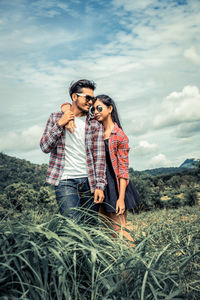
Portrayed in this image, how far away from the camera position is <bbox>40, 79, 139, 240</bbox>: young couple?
3.05 meters

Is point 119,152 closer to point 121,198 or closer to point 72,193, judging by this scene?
point 121,198

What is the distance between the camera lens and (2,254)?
1.69 meters

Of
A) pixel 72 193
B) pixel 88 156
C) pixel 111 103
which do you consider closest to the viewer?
pixel 72 193

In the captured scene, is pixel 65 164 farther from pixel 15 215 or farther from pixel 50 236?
pixel 50 236

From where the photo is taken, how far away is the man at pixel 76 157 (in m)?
3.04

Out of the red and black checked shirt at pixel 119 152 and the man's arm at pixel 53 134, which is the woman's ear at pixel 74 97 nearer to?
the man's arm at pixel 53 134

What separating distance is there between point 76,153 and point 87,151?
0.12m

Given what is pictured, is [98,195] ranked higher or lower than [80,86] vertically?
lower

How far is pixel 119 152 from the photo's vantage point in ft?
10.8

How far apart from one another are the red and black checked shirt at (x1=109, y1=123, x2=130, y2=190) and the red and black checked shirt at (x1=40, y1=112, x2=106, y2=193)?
14 centimetres

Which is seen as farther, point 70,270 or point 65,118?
point 65,118

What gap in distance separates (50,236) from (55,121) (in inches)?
68.1

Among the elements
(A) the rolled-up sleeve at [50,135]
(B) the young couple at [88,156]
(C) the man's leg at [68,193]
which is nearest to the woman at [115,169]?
(B) the young couple at [88,156]

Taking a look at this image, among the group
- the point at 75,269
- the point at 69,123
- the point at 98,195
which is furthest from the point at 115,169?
the point at 75,269
